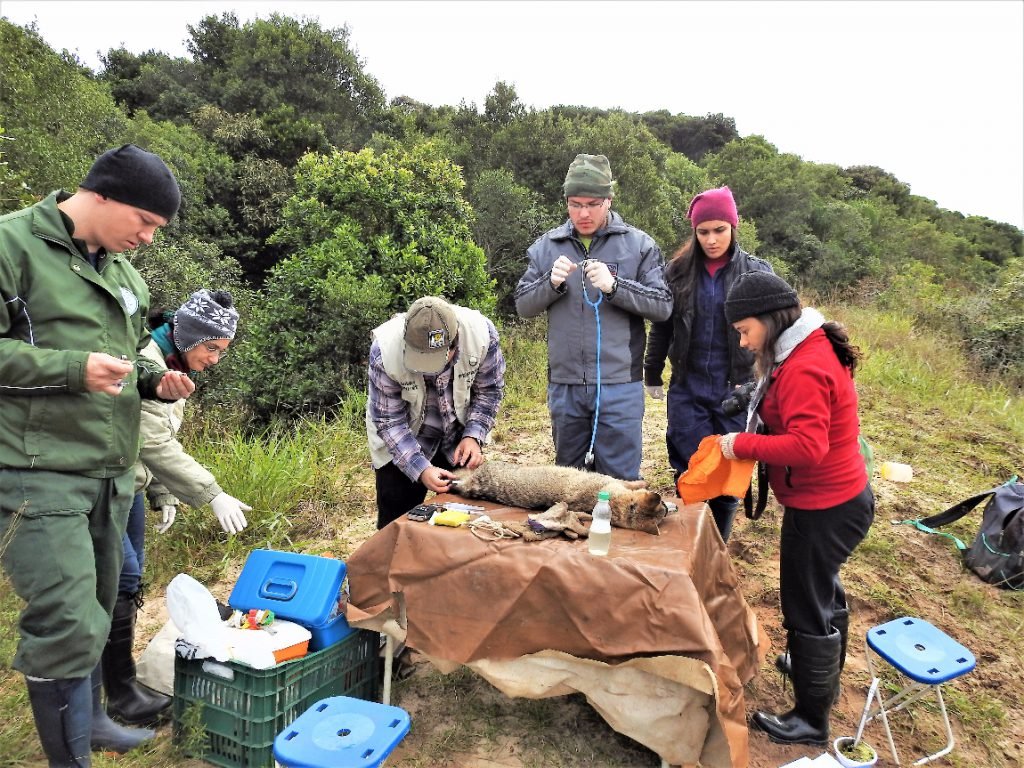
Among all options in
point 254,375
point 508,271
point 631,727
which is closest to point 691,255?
point 631,727

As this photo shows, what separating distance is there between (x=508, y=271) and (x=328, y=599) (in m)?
7.60

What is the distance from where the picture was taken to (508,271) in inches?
380

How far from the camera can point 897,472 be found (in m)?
Result: 5.41

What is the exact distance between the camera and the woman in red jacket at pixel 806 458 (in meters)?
2.34

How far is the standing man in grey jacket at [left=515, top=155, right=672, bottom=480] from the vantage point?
10.8ft

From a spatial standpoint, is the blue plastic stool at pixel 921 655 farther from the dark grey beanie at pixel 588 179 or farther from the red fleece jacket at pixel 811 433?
the dark grey beanie at pixel 588 179

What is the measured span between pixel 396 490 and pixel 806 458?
5.92 feet

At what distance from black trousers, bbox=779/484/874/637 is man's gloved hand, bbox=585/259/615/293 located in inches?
50.4

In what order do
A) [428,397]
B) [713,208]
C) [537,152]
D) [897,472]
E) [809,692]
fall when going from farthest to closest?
[537,152] < [897,472] < [713,208] < [428,397] < [809,692]

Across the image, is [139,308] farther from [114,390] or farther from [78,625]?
[78,625]

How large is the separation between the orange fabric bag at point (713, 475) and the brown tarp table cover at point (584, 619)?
8.0 inches

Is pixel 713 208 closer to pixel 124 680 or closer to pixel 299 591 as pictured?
pixel 299 591

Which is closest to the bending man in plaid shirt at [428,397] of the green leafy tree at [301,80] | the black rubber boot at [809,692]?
the black rubber boot at [809,692]

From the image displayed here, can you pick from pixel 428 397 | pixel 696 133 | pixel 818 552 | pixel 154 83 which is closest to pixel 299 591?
pixel 428 397
